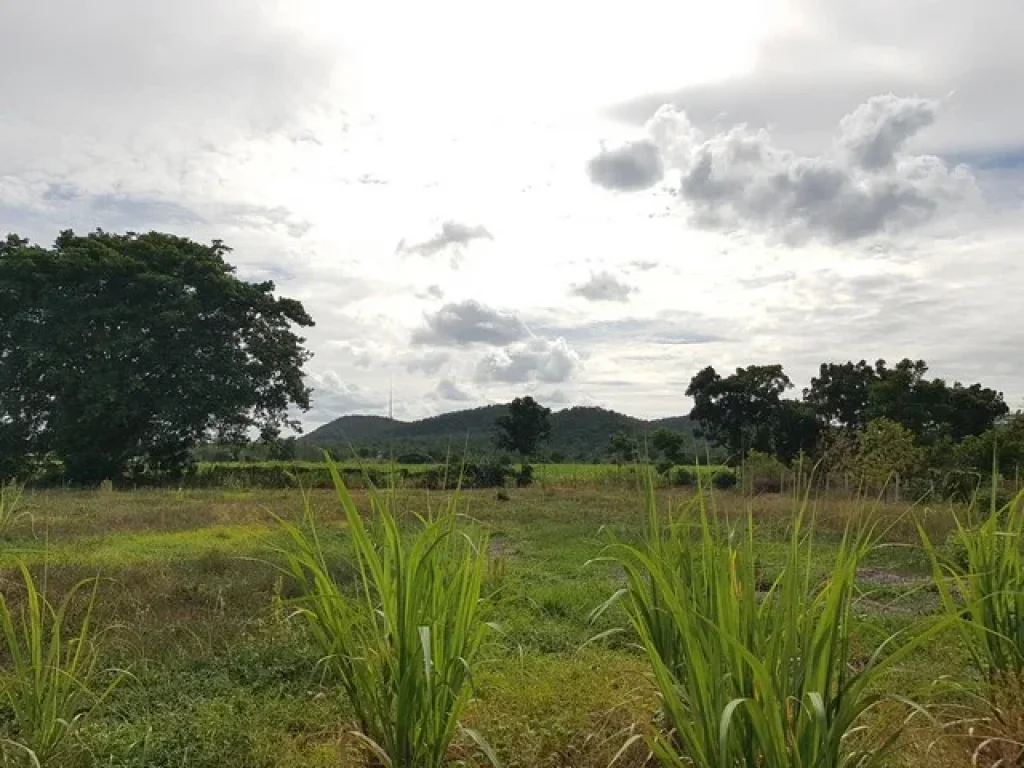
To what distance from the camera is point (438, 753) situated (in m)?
2.34

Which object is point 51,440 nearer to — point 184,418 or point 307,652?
point 184,418

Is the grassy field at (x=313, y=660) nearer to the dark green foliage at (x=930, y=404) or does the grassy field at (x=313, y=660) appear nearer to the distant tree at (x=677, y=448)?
the distant tree at (x=677, y=448)

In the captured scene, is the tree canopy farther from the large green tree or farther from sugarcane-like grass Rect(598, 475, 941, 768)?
sugarcane-like grass Rect(598, 475, 941, 768)

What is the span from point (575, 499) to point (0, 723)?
1810 cm

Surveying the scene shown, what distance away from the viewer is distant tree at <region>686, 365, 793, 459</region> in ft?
117

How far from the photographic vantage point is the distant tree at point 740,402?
35.6 m

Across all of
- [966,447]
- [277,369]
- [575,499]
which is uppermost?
[277,369]

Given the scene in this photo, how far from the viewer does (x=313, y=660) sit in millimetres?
4754

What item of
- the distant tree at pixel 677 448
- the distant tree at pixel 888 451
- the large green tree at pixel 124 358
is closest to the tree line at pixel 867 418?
the distant tree at pixel 888 451

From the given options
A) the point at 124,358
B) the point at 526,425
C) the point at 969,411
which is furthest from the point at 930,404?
the point at 124,358

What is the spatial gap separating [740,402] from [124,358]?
1006 inches

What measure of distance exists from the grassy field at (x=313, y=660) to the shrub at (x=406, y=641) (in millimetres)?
208

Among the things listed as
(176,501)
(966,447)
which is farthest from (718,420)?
(176,501)

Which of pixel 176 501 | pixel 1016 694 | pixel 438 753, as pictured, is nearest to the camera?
pixel 438 753
